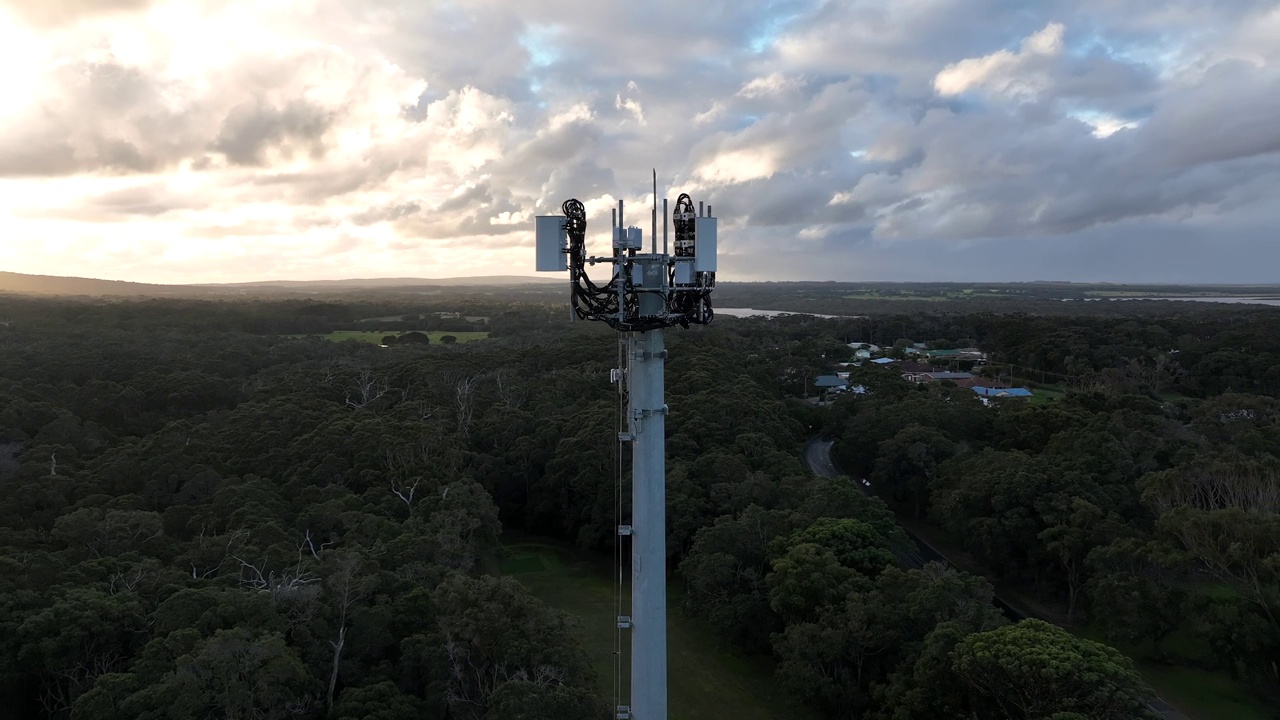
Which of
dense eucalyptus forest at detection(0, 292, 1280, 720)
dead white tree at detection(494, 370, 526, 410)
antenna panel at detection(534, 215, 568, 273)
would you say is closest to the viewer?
antenna panel at detection(534, 215, 568, 273)

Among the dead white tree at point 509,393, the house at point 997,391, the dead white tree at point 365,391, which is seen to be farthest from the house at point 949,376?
the dead white tree at point 365,391

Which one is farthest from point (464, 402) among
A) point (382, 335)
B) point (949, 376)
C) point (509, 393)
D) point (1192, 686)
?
point (382, 335)

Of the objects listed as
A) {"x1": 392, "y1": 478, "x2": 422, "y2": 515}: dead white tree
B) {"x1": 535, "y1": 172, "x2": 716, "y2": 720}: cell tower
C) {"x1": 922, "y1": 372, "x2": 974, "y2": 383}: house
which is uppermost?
{"x1": 535, "y1": 172, "x2": 716, "y2": 720}: cell tower

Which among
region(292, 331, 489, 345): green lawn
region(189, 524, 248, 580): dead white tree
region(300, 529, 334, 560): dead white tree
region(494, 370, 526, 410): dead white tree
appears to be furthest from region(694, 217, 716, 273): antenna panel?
region(292, 331, 489, 345): green lawn

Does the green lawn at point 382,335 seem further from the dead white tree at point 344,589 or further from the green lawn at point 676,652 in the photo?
the dead white tree at point 344,589

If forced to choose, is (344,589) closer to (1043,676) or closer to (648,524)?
(648,524)

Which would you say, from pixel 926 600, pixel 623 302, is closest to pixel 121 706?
pixel 623 302

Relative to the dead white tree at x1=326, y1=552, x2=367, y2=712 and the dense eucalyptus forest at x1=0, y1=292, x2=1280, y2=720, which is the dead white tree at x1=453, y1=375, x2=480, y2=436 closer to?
the dense eucalyptus forest at x1=0, y1=292, x2=1280, y2=720
